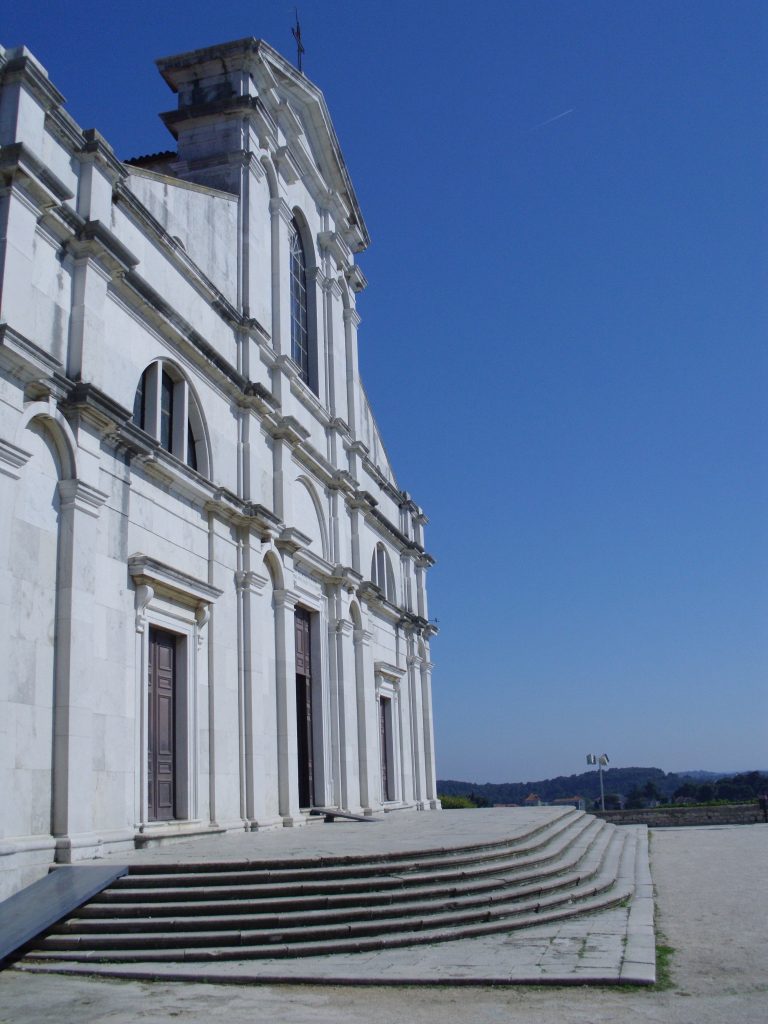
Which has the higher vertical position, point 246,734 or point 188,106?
point 188,106

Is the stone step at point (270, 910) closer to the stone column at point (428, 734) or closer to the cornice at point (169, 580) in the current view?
the cornice at point (169, 580)

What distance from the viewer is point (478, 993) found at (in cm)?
751

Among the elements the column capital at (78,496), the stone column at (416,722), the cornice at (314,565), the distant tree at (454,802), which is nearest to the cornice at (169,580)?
the column capital at (78,496)

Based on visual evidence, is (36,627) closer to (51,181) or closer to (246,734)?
(51,181)

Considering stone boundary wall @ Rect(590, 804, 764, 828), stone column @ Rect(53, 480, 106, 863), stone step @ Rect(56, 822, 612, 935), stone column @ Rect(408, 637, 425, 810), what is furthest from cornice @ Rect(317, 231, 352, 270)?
stone boundary wall @ Rect(590, 804, 764, 828)

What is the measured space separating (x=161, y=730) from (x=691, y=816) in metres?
25.1

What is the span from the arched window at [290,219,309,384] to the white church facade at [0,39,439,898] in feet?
0.29

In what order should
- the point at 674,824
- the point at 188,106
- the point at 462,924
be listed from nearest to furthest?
the point at 462,924, the point at 188,106, the point at 674,824

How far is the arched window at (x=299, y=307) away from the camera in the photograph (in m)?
23.6

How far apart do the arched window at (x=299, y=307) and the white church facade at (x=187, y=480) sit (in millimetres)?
89

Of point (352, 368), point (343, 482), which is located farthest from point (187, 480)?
point (352, 368)

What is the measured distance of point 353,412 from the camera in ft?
87.5

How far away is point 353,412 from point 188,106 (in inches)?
351

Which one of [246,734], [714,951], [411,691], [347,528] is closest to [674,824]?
[411,691]
